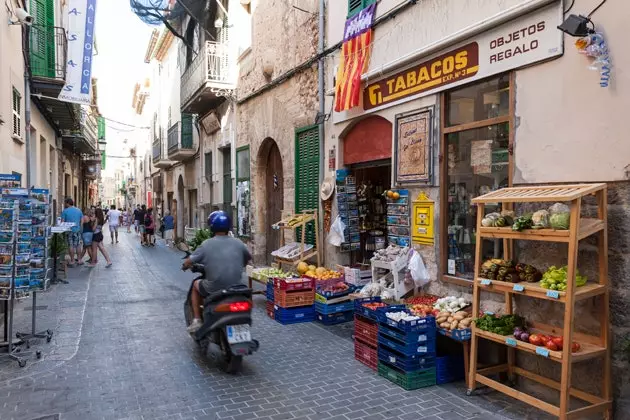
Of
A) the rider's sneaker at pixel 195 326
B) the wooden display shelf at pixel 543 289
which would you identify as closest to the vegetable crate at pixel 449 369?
the wooden display shelf at pixel 543 289

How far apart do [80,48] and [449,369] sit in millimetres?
11907

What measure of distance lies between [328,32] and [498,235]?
19.2 feet

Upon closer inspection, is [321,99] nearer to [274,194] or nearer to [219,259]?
[274,194]

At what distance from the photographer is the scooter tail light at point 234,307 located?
5137mm

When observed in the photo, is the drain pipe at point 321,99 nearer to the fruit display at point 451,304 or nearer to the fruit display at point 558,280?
the fruit display at point 451,304

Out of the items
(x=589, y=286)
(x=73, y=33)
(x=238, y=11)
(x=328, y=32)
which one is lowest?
(x=589, y=286)

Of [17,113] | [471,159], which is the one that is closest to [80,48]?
[17,113]

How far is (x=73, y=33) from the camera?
12.3m

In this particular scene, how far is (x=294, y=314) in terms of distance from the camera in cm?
749

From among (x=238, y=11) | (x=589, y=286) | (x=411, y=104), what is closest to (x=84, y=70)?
(x=238, y=11)

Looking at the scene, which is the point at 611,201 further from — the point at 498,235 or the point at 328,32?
the point at 328,32

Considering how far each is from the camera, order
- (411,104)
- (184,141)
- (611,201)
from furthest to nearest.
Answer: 1. (184,141)
2. (411,104)
3. (611,201)

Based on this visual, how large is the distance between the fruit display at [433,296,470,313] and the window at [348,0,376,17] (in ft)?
15.7

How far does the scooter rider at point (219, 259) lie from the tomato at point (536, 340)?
10.1 feet
